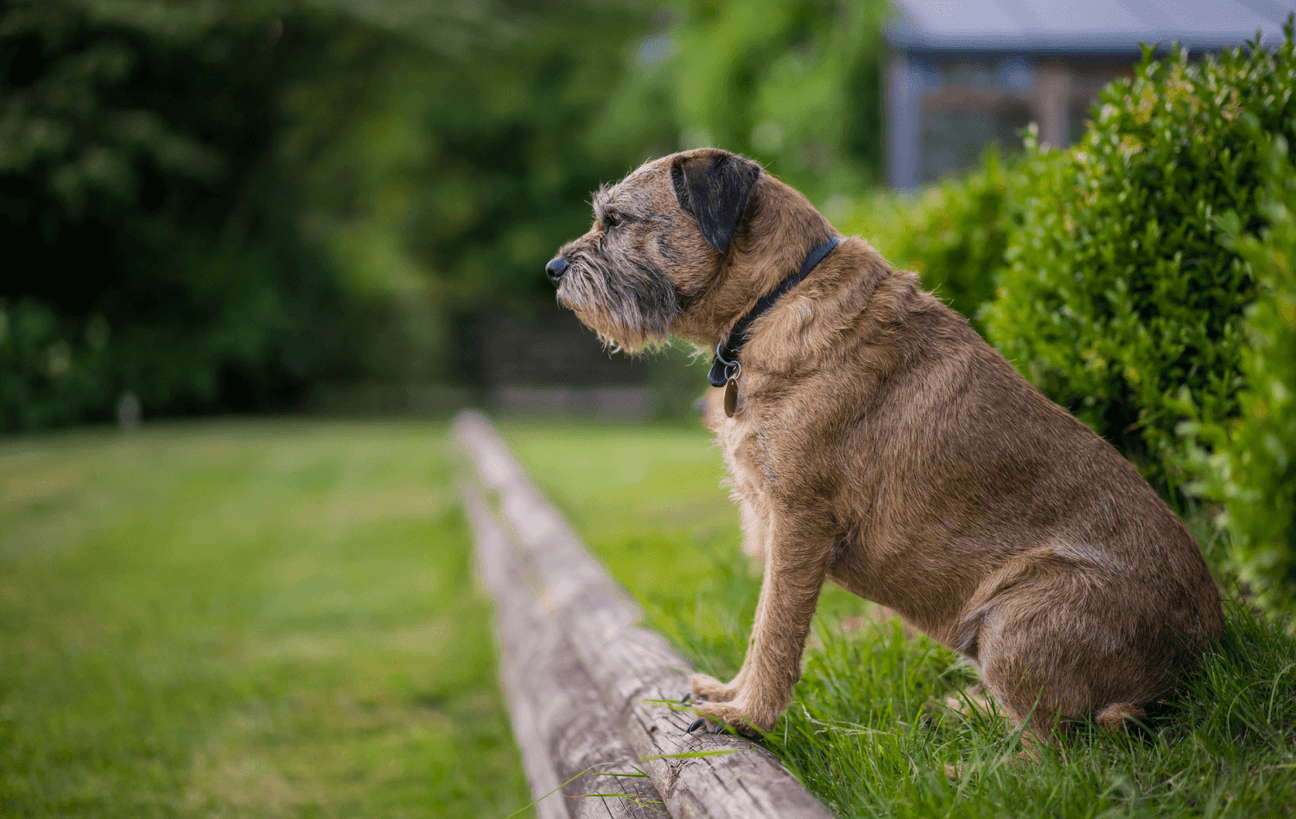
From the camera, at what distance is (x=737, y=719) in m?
2.27

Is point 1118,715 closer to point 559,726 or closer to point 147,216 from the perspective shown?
point 559,726

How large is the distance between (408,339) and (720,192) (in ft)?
63.2

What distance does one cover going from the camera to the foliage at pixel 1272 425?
1484mm

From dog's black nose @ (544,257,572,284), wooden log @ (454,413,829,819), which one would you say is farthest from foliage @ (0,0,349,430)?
dog's black nose @ (544,257,572,284)

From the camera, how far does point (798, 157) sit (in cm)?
1546

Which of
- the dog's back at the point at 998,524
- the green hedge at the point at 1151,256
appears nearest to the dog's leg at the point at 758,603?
the dog's back at the point at 998,524

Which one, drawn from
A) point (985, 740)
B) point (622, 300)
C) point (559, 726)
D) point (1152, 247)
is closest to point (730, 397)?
point (622, 300)

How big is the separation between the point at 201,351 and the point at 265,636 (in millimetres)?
13642

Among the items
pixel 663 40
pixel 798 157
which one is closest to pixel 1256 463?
pixel 798 157

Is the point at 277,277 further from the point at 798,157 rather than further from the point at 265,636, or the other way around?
the point at 265,636

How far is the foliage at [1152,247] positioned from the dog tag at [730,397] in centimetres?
142

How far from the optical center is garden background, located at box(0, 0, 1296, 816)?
278cm

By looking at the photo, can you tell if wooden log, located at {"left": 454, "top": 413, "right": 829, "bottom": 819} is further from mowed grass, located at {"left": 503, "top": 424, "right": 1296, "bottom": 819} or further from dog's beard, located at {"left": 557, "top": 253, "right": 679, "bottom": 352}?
dog's beard, located at {"left": 557, "top": 253, "right": 679, "bottom": 352}

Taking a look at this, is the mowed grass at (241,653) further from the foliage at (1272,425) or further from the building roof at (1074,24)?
the building roof at (1074,24)
